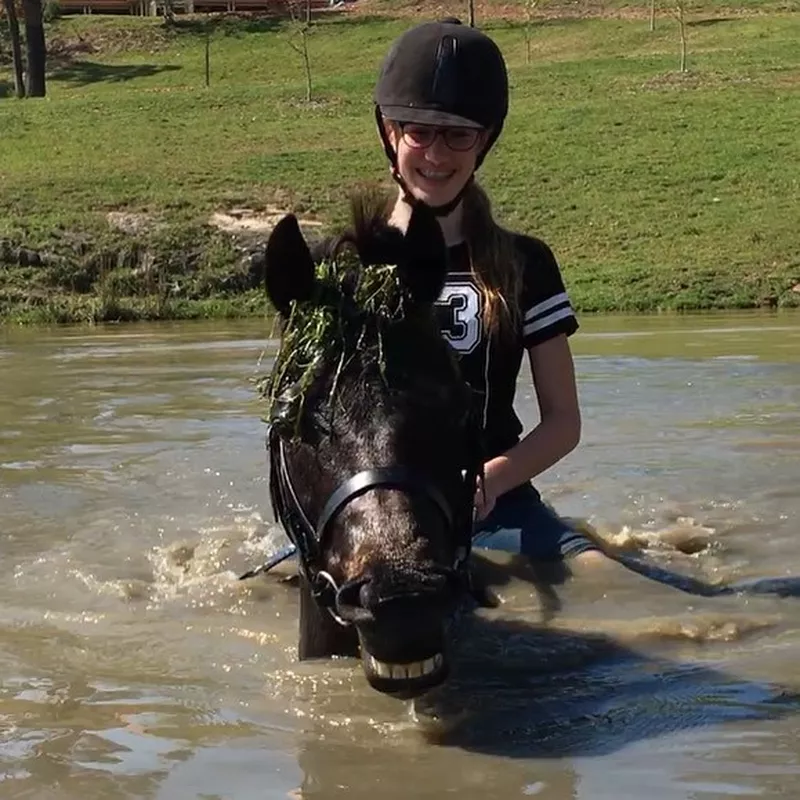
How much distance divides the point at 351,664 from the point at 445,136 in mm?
1361

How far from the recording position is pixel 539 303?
4.21 metres

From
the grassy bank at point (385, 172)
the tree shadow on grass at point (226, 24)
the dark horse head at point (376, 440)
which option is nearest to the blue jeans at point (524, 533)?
the dark horse head at point (376, 440)

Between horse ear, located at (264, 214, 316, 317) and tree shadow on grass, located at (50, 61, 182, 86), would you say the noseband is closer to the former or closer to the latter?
horse ear, located at (264, 214, 316, 317)

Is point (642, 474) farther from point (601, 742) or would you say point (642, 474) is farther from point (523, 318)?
point (601, 742)

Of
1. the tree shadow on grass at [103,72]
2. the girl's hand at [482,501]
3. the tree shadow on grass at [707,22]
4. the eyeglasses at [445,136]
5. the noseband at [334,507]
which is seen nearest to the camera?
the noseband at [334,507]

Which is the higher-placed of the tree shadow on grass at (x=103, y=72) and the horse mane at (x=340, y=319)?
the horse mane at (x=340, y=319)

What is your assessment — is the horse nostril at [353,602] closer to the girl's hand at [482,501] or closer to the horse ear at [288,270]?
the horse ear at [288,270]

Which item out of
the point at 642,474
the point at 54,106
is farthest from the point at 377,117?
the point at 54,106

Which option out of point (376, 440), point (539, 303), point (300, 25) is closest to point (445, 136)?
point (539, 303)

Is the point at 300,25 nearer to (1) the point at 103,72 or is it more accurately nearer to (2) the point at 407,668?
(1) the point at 103,72

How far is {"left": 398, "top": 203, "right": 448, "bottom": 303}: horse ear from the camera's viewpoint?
325 cm

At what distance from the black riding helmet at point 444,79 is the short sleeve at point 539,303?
503mm

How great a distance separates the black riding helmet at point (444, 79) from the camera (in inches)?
148

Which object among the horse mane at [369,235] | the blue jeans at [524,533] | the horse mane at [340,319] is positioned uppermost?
the horse mane at [369,235]
